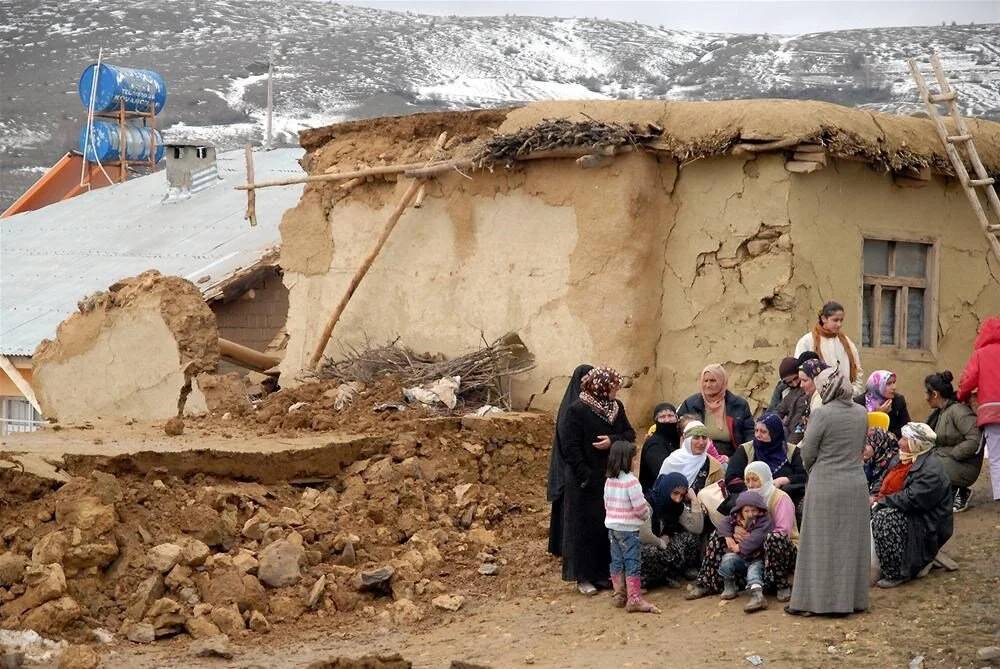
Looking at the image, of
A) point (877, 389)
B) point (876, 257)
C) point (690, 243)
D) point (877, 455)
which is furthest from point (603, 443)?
point (876, 257)

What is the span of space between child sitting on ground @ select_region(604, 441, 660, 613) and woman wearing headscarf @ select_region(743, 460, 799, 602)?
65cm

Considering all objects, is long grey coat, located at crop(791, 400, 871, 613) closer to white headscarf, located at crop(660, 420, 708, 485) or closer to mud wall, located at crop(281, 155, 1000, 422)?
white headscarf, located at crop(660, 420, 708, 485)

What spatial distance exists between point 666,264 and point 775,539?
12.3ft

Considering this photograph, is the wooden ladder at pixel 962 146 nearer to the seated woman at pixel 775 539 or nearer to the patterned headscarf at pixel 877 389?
the patterned headscarf at pixel 877 389

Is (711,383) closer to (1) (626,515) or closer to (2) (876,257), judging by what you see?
(1) (626,515)

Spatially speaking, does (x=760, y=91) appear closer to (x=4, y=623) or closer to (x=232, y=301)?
(x=232, y=301)

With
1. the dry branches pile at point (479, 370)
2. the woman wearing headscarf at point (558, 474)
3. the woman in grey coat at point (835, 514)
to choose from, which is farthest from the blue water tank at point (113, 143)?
the woman in grey coat at point (835, 514)

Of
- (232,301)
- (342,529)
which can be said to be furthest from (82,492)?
(232,301)

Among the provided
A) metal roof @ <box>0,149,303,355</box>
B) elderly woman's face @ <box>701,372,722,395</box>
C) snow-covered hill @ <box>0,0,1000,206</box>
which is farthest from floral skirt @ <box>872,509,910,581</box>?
snow-covered hill @ <box>0,0,1000,206</box>

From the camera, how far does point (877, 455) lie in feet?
29.8

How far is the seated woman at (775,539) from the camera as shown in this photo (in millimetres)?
8547

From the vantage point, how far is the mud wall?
11.4 meters

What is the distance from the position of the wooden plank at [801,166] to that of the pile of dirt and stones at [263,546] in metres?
3.09

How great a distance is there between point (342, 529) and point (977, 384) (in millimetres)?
4426
